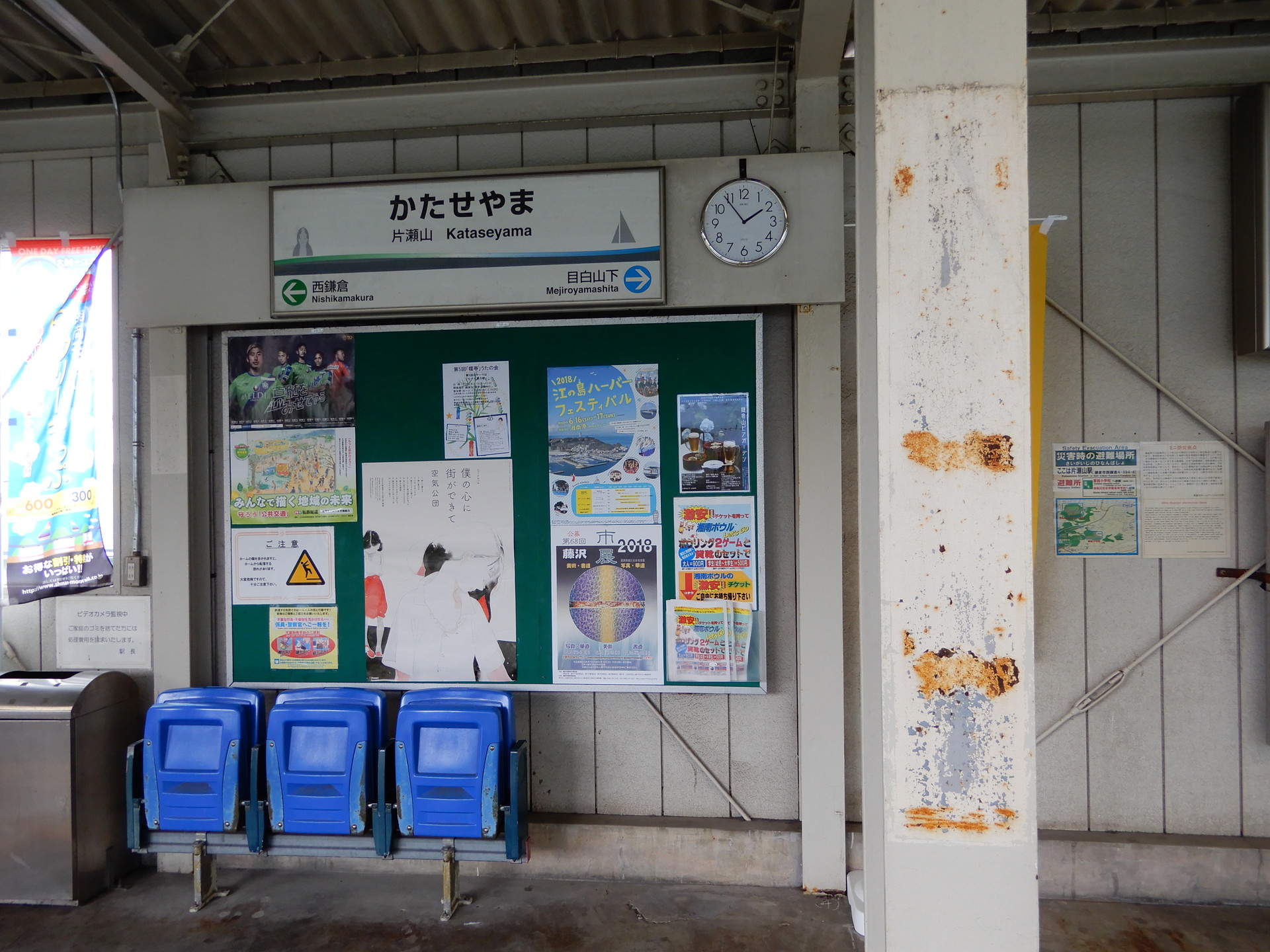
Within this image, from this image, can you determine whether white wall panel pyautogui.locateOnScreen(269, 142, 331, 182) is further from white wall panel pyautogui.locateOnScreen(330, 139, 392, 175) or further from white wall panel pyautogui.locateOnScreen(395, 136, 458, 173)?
white wall panel pyautogui.locateOnScreen(395, 136, 458, 173)

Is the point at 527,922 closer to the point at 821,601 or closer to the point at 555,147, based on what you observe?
the point at 821,601

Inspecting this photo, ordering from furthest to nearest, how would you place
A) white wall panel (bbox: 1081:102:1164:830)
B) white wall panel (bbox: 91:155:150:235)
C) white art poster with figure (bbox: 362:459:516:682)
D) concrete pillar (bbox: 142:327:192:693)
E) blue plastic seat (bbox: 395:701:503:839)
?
white wall panel (bbox: 91:155:150:235)
concrete pillar (bbox: 142:327:192:693)
white art poster with figure (bbox: 362:459:516:682)
white wall panel (bbox: 1081:102:1164:830)
blue plastic seat (bbox: 395:701:503:839)

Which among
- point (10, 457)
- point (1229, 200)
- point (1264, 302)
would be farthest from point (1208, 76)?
point (10, 457)

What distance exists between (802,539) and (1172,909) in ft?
6.73

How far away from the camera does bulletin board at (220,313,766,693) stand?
3.06 meters

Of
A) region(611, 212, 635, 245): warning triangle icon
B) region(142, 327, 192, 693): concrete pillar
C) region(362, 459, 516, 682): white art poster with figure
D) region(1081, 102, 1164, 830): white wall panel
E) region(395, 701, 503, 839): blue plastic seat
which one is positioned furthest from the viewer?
region(142, 327, 192, 693): concrete pillar

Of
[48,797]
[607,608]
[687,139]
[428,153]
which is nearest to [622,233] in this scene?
[687,139]

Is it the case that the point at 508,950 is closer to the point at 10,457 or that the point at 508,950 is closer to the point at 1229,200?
the point at 10,457

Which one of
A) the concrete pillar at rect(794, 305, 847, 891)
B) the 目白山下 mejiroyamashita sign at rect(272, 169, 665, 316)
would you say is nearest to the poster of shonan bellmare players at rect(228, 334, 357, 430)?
the 目白山下 mejiroyamashita sign at rect(272, 169, 665, 316)

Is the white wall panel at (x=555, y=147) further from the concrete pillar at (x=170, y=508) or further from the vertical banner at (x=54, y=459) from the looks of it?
the vertical banner at (x=54, y=459)

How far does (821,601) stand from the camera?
2.98m

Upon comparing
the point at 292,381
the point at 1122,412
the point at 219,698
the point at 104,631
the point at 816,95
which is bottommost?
the point at 219,698

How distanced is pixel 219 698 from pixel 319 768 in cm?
57

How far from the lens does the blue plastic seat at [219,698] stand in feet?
9.96
